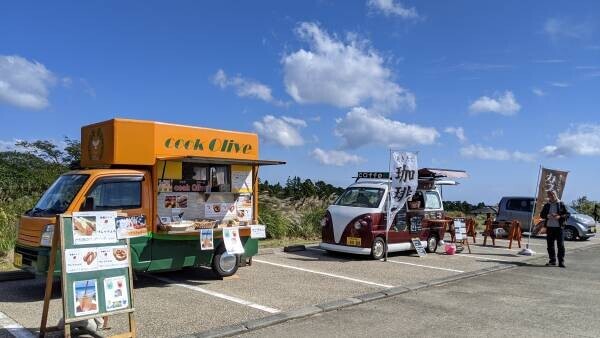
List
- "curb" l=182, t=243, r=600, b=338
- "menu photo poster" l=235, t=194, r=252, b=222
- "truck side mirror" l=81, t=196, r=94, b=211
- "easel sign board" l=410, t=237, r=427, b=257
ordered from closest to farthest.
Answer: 1. "curb" l=182, t=243, r=600, b=338
2. "truck side mirror" l=81, t=196, r=94, b=211
3. "menu photo poster" l=235, t=194, r=252, b=222
4. "easel sign board" l=410, t=237, r=427, b=257

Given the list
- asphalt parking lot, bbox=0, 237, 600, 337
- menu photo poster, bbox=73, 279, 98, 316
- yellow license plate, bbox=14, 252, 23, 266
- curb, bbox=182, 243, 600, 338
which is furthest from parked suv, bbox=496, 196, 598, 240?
menu photo poster, bbox=73, 279, 98, 316

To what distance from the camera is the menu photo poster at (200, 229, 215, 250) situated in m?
8.95

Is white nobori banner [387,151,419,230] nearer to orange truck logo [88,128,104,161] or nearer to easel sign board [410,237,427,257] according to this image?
easel sign board [410,237,427,257]

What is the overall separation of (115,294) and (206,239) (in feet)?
10.9

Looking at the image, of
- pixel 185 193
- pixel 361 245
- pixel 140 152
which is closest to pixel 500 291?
pixel 361 245

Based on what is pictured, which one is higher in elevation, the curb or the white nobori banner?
the white nobori banner

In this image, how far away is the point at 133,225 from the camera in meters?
8.31

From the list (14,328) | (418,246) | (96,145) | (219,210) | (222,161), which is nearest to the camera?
(14,328)

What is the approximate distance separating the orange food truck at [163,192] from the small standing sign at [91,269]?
2.01 meters

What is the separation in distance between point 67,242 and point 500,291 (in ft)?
23.4

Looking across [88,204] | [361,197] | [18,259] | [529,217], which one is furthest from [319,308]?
[529,217]

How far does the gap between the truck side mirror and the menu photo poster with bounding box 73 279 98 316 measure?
96.2 inches

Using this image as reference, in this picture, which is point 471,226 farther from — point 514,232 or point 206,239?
point 206,239

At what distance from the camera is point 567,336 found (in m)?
6.25
